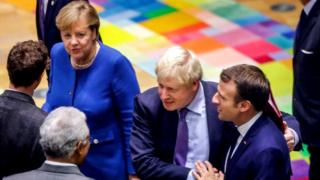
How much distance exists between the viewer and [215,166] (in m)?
3.44

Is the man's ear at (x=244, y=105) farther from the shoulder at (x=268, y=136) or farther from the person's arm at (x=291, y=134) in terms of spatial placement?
the person's arm at (x=291, y=134)

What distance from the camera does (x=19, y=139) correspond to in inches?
132

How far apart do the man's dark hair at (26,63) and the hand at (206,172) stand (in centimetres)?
93

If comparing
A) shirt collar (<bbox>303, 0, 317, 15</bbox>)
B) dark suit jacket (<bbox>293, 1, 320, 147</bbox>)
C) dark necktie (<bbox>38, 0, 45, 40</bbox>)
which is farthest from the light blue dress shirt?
dark necktie (<bbox>38, 0, 45, 40</bbox>)

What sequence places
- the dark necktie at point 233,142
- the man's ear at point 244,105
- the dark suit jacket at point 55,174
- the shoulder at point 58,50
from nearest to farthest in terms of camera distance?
the dark suit jacket at point 55,174 → the man's ear at point 244,105 → the dark necktie at point 233,142 → the shoulder at point 58,50

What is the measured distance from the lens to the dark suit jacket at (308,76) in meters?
4.22

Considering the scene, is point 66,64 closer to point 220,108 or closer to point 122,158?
point 122,158

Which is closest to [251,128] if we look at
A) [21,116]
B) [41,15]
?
[21,116]

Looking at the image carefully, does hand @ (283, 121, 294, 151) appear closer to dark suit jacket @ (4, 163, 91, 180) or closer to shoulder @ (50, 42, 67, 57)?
dark suit jacket @ (4, 163, 91, 180)

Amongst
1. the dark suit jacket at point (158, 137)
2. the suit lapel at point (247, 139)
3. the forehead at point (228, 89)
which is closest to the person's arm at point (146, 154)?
the dark suit jacket at point (158, 137)

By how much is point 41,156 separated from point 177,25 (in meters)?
4.41

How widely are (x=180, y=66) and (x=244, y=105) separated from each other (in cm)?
37

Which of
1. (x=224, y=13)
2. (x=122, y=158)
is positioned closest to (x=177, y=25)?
(x=224, y=13)

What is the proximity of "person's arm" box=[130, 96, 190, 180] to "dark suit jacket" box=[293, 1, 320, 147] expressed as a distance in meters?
1.27
